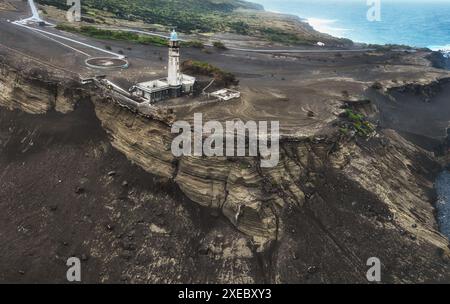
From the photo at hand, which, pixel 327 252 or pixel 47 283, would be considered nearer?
pixel 47 283

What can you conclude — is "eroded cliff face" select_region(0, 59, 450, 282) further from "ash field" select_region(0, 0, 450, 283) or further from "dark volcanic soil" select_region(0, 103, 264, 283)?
"dark volcanic soil" select_region(0, 103, 264, 283)

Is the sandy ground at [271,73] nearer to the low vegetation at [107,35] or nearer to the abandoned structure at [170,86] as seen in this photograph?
the low vegetation at [107,35]

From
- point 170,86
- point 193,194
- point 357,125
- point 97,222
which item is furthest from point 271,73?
point 97,222

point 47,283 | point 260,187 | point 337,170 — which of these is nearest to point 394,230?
point 337,170

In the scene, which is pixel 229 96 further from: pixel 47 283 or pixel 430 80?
pixel 430 80

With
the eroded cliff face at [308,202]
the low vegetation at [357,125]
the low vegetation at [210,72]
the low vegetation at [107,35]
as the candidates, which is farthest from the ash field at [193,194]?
the low vegetation at [107,35]
